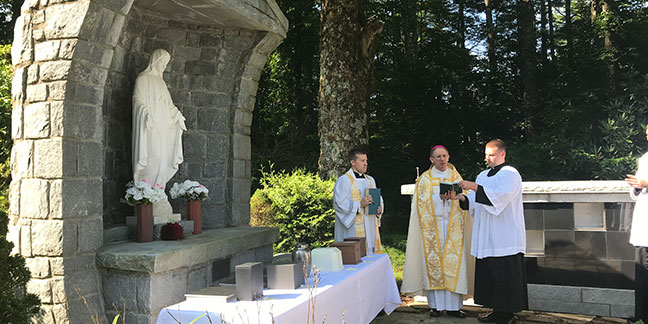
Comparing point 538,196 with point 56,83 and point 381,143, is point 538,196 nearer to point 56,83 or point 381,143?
point 56,83

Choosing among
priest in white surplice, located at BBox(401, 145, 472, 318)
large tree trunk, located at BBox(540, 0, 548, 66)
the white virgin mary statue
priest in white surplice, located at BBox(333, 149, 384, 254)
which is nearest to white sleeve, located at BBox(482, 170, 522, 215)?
priest in white surplice, located at BBox(401, 145, 472, 318)

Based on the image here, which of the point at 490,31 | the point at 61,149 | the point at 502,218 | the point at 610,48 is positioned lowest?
the point at 502,218

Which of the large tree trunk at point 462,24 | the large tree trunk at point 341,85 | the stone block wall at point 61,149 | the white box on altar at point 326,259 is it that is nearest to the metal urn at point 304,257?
the white box on altar at point 326,259

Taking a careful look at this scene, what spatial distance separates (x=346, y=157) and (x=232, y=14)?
391 centimetres

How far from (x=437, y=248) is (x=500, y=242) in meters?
0.80

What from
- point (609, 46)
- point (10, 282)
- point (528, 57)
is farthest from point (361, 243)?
point (528, 57)

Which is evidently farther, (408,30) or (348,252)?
(408,30)

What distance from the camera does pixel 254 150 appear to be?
15.7m

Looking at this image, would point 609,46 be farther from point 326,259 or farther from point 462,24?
point 326,259

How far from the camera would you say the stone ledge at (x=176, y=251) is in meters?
4.14

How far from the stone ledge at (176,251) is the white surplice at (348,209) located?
95 centimetres

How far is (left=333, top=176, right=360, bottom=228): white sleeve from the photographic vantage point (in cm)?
575

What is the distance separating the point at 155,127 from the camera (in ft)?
17.5

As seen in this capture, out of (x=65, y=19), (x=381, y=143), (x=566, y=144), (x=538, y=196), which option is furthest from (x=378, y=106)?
(x=65, y=19)
